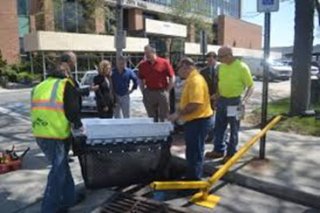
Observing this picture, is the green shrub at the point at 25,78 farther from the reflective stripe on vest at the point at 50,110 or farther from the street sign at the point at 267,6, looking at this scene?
the reflective stripe on vest at the point at 50,110

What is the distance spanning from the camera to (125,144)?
5.44 metres

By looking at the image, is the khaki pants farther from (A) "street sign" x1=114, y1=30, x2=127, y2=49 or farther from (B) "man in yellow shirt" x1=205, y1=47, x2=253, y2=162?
(A) "street sign" x1=114, y1=30, x2=127, y2=49

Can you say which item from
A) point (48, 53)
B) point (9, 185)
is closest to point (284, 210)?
point (9, 185)

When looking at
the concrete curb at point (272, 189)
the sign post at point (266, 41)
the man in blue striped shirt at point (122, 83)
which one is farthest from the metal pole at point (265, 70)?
the man in blue striped shirt at point (122, 83)

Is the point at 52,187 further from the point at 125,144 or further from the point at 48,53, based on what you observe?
the point at 48,53

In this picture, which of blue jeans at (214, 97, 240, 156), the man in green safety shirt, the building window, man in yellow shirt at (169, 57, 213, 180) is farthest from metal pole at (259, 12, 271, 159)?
the building window

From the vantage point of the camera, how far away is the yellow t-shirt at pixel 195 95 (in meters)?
5.64

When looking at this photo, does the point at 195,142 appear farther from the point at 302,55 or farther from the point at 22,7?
the point at 22,7

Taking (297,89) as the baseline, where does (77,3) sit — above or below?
above

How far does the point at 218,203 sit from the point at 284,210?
31.9 inches

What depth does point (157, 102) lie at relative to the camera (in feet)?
27.9

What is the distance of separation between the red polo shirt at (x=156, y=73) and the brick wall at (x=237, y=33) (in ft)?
200

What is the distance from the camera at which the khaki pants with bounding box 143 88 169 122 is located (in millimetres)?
8453

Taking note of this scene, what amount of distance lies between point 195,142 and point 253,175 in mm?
1134
